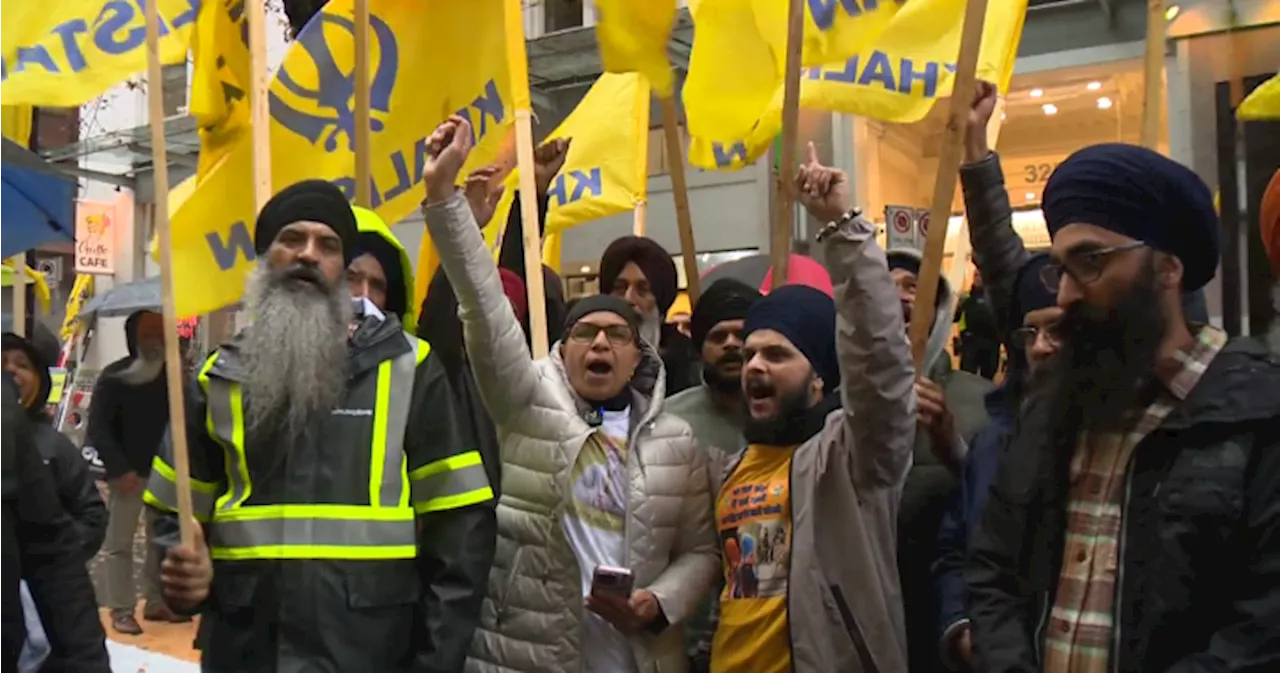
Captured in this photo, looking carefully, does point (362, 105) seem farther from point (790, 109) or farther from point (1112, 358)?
point (1112, 358)

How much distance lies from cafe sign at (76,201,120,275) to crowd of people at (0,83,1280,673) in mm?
14910

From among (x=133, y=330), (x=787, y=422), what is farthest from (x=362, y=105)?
(x=133, y=330)

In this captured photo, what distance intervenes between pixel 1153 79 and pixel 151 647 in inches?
258

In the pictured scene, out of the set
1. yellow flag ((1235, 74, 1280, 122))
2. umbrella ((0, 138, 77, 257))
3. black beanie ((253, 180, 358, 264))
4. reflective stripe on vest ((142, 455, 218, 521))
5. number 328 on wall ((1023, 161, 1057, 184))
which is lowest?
reflective stripe on vest ((142, 455, 218, 521))

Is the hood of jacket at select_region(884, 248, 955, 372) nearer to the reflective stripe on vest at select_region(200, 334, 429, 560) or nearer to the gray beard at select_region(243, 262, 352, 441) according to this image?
the reflective stripe on vest at select_region(200, 334, 429, 560)

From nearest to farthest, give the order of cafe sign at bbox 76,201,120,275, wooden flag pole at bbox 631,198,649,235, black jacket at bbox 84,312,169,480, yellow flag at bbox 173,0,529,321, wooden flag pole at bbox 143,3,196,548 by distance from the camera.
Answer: wooden flag pole at bbox 143,3,196,548 → yellow flag at bbox 173,0,529,321 → wooden flag pole at bbox 631,198,649,235 → black jacket at bbox 84,312,169,480 → cafe sign at bbox 76,201,120,275

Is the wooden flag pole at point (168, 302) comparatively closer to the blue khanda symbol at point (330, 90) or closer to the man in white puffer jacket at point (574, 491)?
the man in white puffer jacket at point (574, 491)

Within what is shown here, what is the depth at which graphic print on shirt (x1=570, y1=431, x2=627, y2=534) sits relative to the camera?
314 centimetres

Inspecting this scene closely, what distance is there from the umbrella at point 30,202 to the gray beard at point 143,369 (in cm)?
279

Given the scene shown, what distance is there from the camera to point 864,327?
2.72m

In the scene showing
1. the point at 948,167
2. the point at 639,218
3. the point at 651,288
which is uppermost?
the point at 639,218

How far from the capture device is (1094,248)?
2154 mm

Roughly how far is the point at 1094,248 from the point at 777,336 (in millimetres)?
1088

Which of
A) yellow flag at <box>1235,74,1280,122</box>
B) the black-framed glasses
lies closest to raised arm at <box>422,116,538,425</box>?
the black-framed glasses
